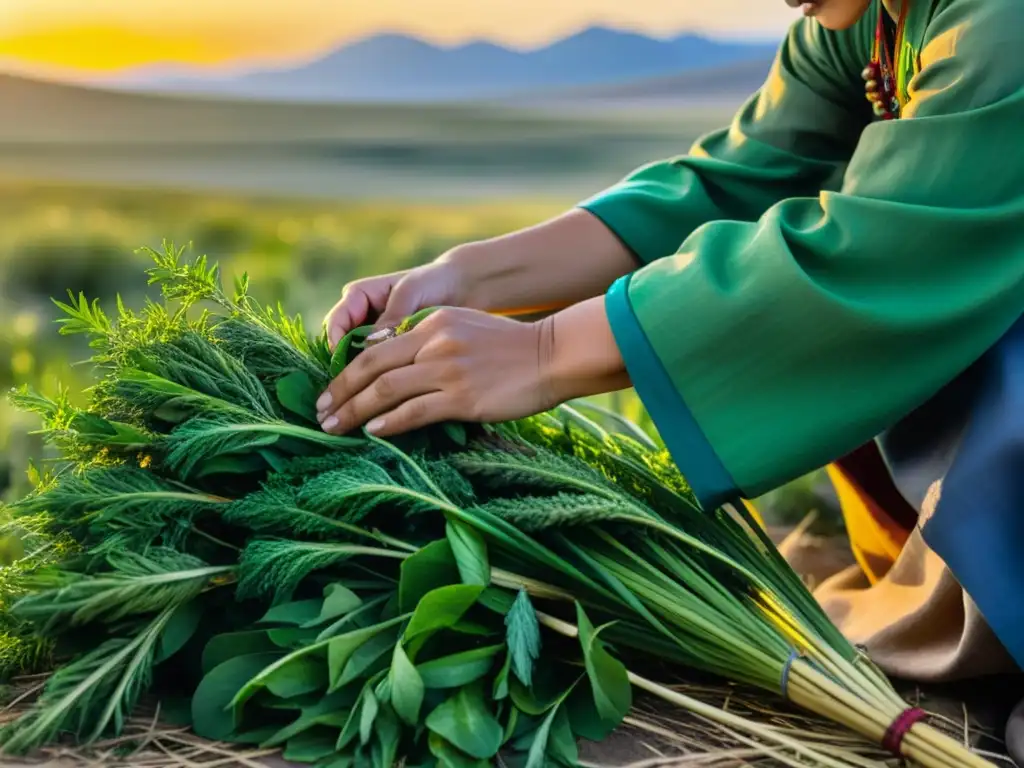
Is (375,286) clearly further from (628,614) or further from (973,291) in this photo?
(973,291)

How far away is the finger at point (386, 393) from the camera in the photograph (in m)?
1.01

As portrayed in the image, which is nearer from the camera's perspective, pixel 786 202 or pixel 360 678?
pixel 360 678

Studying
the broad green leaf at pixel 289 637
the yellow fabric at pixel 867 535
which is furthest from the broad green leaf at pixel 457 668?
the yellow fabric at pixel 867 535

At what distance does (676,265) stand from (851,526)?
Answer: 607 millimetres

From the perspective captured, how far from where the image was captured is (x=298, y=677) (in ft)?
2.93

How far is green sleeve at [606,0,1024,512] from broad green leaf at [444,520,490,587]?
0.67 feet

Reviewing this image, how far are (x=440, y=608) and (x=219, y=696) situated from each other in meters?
0.22

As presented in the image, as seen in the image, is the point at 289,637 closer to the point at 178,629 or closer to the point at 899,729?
the point at 178,629

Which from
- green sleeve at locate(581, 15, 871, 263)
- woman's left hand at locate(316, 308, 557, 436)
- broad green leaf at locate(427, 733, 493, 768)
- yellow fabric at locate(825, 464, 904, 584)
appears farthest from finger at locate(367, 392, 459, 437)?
yellow fabric at locate(825, 464, 904, 584)

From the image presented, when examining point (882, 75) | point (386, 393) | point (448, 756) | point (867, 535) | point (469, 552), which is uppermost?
point (882, 75)

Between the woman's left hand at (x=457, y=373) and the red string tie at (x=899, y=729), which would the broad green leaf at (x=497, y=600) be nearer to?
the woman's left hand at (x=457, y=373)

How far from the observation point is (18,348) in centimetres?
209

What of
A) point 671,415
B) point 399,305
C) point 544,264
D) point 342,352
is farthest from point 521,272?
point 671,415

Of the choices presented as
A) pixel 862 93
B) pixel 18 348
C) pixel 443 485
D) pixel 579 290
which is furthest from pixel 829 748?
pixel 18 348
